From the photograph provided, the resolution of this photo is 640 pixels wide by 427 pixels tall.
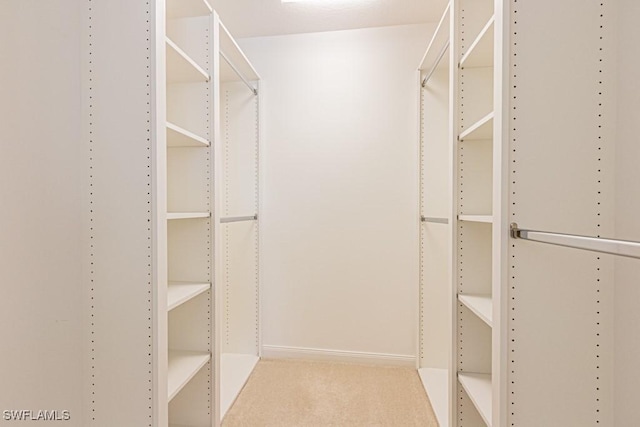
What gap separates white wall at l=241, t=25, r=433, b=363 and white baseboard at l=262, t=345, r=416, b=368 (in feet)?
0.05

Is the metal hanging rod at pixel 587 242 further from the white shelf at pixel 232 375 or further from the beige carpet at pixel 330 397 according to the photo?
the white shelf at pixel 232 375

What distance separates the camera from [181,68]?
1519mm

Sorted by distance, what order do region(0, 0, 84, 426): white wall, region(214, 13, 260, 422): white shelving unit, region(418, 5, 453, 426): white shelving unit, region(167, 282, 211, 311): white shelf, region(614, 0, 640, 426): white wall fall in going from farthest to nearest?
region(214, 13, 260, 422): white shelving unit → region(418, 5, 453, 426): white shelving unit → region(167, 282, 211, 311): white shelf → region(0, 0, 84, 426): white wall → region(614, 0, 640, 426): white wall

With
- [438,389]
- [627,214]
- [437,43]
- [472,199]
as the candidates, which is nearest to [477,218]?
[472,199]

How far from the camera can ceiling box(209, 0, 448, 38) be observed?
6.79 feet

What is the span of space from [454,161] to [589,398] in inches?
39.5

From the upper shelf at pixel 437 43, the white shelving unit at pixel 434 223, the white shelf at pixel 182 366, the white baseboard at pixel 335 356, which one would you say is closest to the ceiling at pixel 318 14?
the upper shelf at pixel 437 43

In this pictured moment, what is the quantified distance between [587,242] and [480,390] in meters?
0.90

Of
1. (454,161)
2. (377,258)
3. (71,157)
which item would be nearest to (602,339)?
(454,161)

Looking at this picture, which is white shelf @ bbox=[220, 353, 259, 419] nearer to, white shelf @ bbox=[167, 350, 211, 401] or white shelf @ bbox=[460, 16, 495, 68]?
white shelf @ bbox=[167, 350, 211, 401]

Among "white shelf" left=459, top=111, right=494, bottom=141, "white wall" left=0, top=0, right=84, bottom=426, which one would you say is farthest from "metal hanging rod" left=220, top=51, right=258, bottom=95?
"white shelf" left=459, top=111, right=494, bottom=141

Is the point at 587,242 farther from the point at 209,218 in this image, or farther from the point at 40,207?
the point at 40,207

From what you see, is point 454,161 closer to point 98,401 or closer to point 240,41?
point 98,401

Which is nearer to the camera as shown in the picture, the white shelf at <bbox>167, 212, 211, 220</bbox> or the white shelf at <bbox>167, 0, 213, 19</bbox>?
the white shelf at <bbox>167, 212, 211, 220</bbox>
